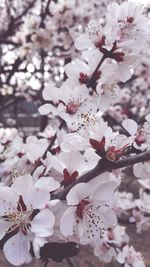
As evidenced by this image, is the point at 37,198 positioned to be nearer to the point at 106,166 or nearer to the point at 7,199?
the point at 7,199

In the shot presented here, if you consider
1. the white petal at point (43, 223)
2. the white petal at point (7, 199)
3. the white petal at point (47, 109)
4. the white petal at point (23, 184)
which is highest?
the white petal at point (47, 109)

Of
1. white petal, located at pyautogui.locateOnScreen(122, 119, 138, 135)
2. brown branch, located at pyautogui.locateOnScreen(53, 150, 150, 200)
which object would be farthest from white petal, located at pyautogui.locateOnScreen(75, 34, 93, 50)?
brown branch, located at pyautogui.locateOnScreen(53, 150, 150, 200)

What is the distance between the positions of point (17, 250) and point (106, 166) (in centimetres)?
31

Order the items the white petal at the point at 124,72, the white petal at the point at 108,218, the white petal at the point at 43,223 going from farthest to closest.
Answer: the white petal at the point at 124,72 < the white petal at the point at 108,218 < the white petal at the point at 43,223

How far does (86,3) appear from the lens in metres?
4.32

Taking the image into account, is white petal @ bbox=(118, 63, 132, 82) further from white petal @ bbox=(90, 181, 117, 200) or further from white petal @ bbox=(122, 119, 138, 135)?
white petal @ bbox=(90, 181, 117, 200)

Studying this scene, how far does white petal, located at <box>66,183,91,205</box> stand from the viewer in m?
1.03

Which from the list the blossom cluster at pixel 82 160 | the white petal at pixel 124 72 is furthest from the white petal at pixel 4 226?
the white petal at pixel 124 72

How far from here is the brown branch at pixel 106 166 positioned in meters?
1.02

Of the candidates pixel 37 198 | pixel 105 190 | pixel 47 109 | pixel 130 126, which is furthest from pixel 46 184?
pixel 47 109

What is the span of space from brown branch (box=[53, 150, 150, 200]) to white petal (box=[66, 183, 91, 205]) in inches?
1.2

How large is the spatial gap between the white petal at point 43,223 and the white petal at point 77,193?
0.06 m

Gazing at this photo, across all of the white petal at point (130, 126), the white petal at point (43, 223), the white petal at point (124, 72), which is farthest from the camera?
the white petal at point (124, 72)

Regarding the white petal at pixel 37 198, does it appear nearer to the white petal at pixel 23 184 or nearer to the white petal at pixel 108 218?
the white petal at pixel 23 184
